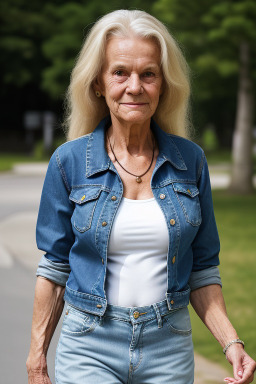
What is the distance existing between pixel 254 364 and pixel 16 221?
11646mm

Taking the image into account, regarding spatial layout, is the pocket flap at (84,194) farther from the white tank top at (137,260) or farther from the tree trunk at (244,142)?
the tree trunk at (244,142)

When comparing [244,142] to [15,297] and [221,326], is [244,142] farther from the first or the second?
[221,326]

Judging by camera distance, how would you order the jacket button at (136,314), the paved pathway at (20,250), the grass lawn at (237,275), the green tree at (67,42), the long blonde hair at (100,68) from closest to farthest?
the jacket button at (136,314), the long blonde hair at (100,68), the paved pathway at (20,250), the grass lawn at (237,275), the green tree at (67,42)

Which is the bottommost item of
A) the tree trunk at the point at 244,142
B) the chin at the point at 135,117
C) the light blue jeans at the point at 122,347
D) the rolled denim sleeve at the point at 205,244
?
the light blue jeans at the point at 122,347

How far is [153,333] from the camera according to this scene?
265 centimetres

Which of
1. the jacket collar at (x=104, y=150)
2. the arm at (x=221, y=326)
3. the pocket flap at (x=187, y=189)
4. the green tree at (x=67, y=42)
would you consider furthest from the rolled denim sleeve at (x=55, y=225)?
the green tree at (x=67, y=42)

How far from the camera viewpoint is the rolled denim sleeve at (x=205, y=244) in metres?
2.83

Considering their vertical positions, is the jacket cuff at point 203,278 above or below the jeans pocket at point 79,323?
above

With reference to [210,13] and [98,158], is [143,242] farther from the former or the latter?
[210,13]

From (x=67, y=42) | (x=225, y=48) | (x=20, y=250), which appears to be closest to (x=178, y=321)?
(x=20, y=250)

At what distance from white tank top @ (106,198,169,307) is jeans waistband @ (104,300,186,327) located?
20mm

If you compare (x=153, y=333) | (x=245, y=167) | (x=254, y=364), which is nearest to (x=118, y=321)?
(x=153, y=333)

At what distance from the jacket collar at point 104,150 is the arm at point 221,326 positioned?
1.49 feet

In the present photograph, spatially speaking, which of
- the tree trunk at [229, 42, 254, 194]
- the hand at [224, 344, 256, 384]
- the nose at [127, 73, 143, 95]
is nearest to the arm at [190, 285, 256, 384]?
the hand at [224, 344, 256, 384]
